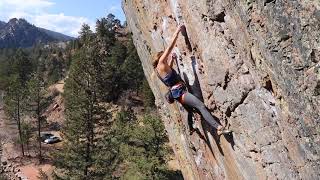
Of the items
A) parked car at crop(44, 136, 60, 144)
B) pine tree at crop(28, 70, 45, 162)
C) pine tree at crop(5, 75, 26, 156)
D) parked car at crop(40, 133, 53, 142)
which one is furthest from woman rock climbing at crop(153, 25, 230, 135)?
parked car at crop(40, 133, 53, 142)

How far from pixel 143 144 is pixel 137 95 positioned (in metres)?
39.3

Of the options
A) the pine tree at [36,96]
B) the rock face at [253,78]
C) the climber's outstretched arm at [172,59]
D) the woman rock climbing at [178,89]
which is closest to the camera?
the rock face at [253,78]

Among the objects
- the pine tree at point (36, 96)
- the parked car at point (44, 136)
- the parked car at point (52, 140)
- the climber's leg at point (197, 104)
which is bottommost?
the climber's leg at point (197, 104)

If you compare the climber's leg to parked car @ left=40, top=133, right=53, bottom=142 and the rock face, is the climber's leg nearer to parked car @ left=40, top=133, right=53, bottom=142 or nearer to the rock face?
the rock face

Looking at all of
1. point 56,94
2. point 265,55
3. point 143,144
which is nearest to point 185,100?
point 265,55

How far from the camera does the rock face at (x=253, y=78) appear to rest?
6.69 m

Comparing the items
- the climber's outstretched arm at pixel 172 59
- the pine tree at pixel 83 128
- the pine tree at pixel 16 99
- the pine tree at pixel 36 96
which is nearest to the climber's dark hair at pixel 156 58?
the climber's outstretched arm at pixel 172 59

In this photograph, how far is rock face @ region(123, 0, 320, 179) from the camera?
6691mm

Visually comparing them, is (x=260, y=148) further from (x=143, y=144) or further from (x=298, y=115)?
(x=143, y=144)

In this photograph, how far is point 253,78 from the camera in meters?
8.21

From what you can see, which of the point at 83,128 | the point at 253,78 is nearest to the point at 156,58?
the point at 253,78

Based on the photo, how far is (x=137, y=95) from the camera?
241 ft

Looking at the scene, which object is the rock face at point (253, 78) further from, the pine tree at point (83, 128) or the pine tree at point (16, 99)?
the pine tree at point (16, 99)

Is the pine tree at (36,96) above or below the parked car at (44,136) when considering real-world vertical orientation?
above
